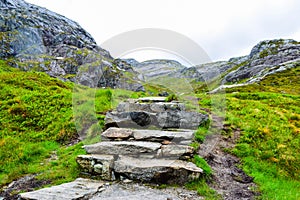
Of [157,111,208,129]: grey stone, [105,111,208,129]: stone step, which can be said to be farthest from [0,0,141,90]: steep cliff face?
[157,111,208,129]: grey stone

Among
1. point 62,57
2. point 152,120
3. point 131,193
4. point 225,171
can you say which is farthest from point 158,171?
point 62,57

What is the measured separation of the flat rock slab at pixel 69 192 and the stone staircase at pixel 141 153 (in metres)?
0.84

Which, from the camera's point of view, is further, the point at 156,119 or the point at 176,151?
the point at 156,119

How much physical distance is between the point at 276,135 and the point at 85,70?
7803cm

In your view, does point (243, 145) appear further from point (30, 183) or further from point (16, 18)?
point (16, 18)

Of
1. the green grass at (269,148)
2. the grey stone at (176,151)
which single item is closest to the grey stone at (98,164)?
the grey stone at (176,151)

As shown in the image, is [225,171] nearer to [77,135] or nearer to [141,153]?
[141,153]

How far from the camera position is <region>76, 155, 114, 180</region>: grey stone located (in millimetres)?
8594

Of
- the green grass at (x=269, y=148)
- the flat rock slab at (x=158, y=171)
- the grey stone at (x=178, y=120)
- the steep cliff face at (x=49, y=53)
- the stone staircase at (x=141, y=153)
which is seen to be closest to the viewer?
the flat rock slab at (x=158, y=171)

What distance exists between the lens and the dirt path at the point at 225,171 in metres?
8.39

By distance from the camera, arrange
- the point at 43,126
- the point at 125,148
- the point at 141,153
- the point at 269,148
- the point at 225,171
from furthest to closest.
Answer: the point at 43,126, the point at 269,148, the point at 225,171, the point at 125,148, the point at 141,153

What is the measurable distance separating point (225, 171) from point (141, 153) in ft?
13.2

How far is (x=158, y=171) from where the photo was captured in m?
8.31

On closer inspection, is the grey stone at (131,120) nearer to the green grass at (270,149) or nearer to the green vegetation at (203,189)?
the green vegetation at (203,189)
